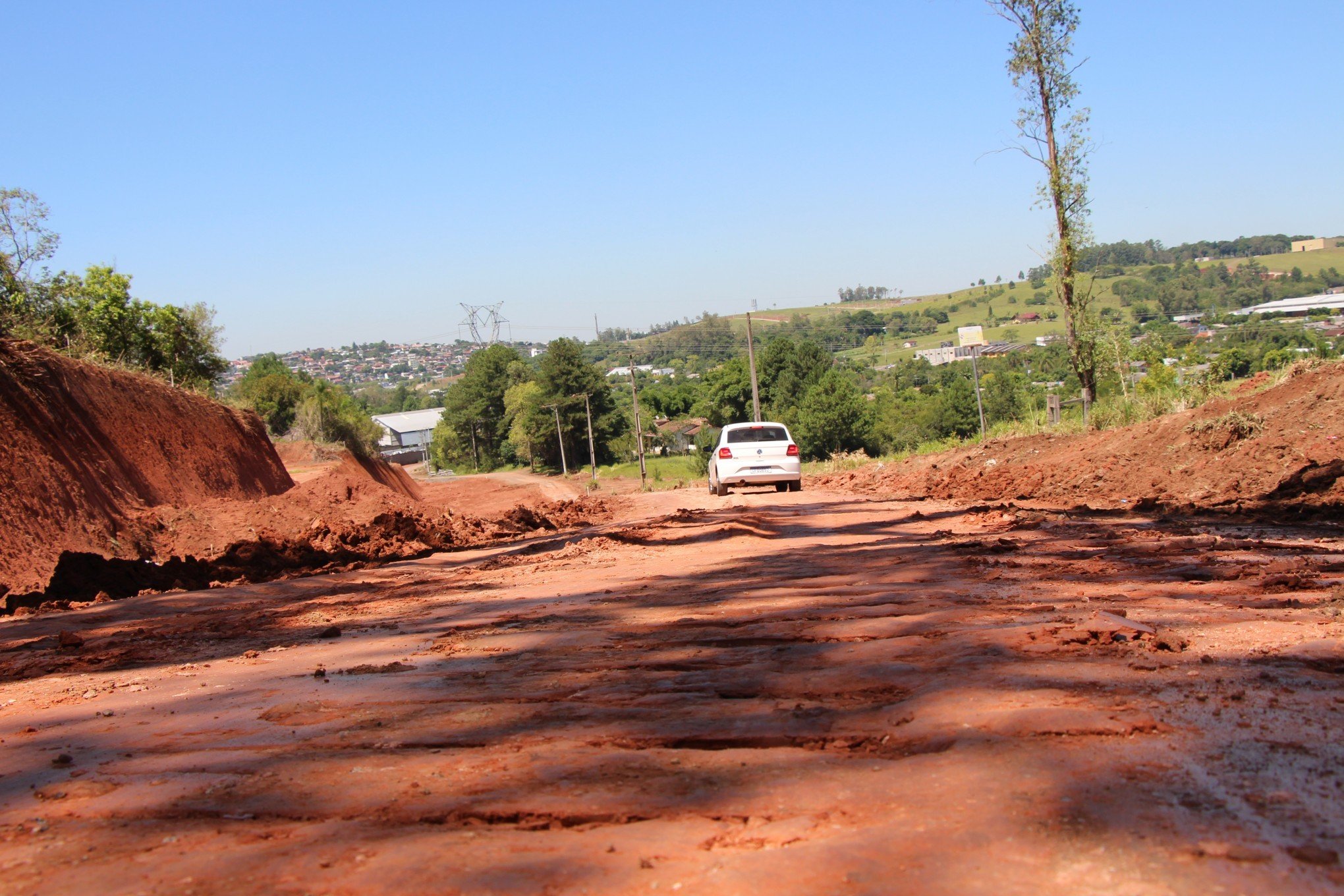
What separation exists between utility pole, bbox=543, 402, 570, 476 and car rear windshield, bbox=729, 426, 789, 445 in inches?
2281

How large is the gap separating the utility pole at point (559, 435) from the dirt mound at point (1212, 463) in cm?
6129

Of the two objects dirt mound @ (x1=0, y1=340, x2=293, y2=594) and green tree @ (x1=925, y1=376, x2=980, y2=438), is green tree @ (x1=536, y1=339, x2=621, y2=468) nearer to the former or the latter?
green tree @ (x1=925, y1=376, x2=980, y2=438)

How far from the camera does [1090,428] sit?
67.5 feet

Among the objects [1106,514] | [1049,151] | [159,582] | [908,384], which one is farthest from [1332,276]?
[159,582]

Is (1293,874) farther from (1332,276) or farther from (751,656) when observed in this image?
(1332,276)

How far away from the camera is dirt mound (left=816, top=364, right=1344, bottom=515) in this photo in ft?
36.7

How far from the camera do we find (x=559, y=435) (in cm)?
7944

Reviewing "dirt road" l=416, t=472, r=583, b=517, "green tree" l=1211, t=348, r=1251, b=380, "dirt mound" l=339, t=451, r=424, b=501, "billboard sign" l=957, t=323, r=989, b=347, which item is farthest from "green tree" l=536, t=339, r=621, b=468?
"green tree" l=1211, t=348, r=1251, b=380

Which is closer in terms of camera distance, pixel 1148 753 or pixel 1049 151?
pixel 1148 753

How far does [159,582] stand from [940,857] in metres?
11.4

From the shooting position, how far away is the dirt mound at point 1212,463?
1117 cm

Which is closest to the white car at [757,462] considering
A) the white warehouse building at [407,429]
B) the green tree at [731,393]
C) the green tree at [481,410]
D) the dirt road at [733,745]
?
the dirt road at [733,745]

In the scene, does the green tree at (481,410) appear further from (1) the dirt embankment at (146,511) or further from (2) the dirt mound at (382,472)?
(1) the dirt embankment at (146,511)

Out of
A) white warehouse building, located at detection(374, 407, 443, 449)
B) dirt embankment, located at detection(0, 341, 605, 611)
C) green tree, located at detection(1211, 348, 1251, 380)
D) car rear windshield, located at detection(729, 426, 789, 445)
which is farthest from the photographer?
white warehouse building, located at detection(374, 407, 443, 449)
